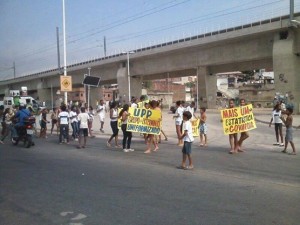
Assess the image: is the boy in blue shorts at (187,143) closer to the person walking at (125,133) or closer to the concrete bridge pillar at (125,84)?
the person walking at (125,133)

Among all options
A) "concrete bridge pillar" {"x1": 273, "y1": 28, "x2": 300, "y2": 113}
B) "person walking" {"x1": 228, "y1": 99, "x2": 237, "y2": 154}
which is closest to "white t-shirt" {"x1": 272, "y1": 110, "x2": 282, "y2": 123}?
"person walking" {"x1": 228, "y1": 99, "x2": 237, "y2": 154}

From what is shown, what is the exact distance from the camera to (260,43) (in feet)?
118

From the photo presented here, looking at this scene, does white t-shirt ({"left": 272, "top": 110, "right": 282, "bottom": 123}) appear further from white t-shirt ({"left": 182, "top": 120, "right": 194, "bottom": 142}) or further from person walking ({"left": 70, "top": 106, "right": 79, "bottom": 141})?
person walking ({"left": 70, "top": 106, "right": 79, "bottom": 141})

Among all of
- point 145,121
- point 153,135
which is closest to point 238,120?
point 153,135

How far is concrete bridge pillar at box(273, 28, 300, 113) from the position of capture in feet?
108

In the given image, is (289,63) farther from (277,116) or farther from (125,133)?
(125,133)

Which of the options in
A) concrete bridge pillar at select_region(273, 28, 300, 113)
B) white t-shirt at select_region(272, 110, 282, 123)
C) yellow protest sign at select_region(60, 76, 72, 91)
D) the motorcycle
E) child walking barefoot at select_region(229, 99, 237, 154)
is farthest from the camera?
concrete bridge pillar at select_region(273, 28, 300, 113)

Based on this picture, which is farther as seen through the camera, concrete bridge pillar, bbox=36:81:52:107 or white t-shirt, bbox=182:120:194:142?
concrete bridge pillar, bbox=36:81:52:107

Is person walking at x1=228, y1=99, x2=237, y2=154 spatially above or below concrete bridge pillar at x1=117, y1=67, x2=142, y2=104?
below

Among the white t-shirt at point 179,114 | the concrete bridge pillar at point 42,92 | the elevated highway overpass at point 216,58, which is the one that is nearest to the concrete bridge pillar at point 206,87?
the elevated highway overpass at point 216,58

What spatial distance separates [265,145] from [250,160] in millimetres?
3732

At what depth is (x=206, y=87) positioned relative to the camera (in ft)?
159

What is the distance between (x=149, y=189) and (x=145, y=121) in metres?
6.63

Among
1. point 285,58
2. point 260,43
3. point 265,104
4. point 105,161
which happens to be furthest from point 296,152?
point 265,104
